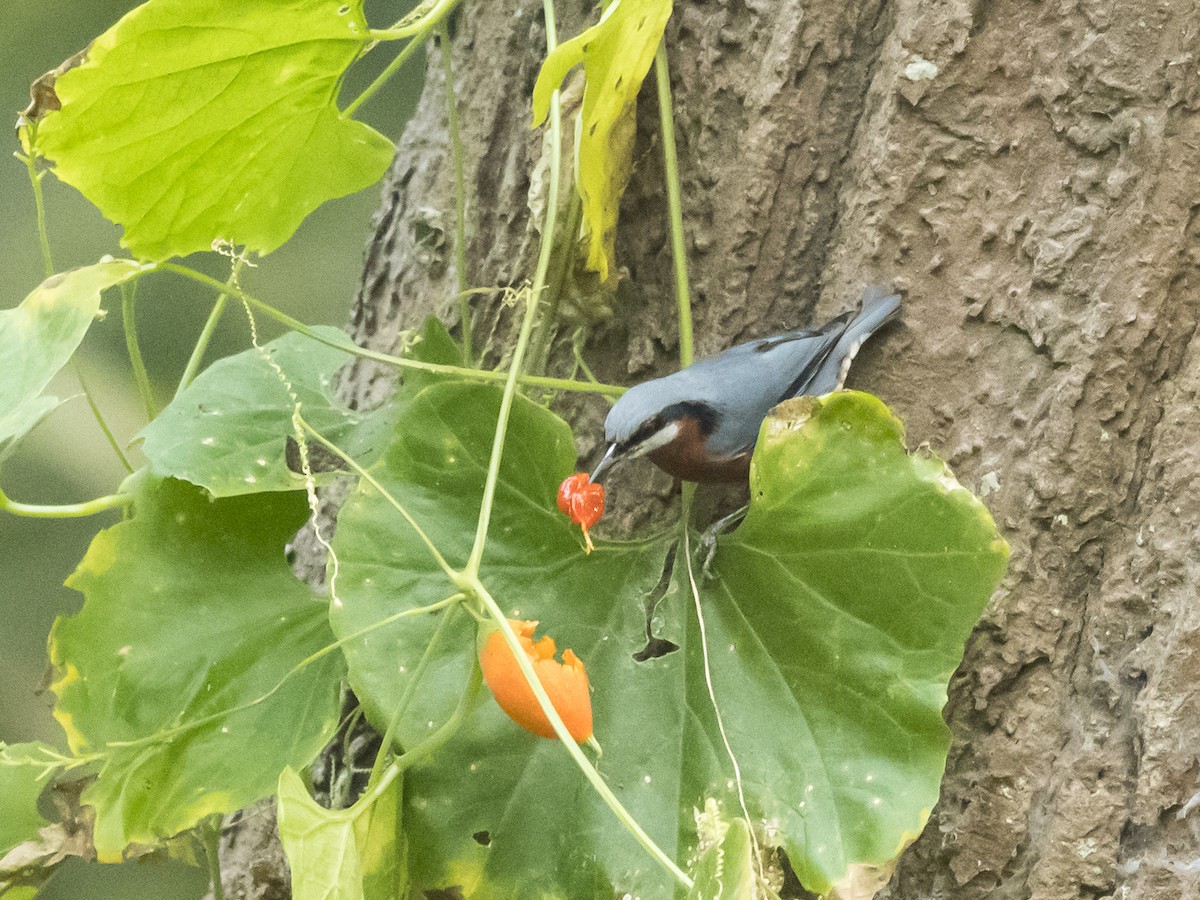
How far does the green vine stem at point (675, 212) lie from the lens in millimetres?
1139

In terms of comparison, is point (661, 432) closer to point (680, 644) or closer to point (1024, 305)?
point (680, 644)

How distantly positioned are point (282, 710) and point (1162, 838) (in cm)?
84

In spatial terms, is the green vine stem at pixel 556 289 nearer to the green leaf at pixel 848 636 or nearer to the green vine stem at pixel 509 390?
the green vine stem at pixel 509 390

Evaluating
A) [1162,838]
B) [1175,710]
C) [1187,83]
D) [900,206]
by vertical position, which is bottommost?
[1162,838]

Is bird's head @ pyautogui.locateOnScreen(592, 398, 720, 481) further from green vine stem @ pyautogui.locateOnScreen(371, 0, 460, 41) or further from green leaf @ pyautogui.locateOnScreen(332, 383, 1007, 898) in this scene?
green vine stem @ pyautogui.locateOnScreen(371, 0, 460, 41)

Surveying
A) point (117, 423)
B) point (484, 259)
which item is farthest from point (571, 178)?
point (117, 423)

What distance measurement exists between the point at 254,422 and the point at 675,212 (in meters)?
0.51

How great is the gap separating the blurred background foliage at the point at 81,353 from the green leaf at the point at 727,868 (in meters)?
1.10

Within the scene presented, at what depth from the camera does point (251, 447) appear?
1043 millimetres

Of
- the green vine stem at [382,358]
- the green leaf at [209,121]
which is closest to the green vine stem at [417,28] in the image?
the green leaf at [209,121]

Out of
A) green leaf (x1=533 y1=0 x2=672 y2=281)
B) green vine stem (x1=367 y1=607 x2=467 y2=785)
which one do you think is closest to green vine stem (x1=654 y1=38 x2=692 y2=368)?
green leaf (x1=533 y1=0 x2=672 y2=281)

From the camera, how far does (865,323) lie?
1102mm

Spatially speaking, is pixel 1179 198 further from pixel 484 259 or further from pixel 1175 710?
pixel 484 259

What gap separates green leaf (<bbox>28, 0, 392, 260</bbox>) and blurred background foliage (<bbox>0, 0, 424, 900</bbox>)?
52 centimetres
